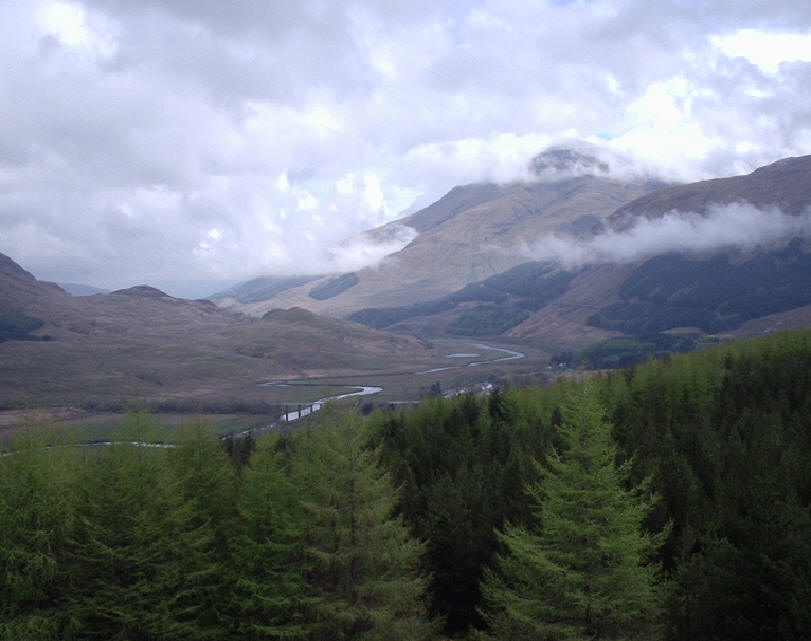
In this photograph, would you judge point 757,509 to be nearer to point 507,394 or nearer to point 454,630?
point 454,630

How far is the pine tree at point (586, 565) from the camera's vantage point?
1086 inches

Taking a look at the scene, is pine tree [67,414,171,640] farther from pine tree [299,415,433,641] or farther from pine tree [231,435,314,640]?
pine tree [299,415,433,641]

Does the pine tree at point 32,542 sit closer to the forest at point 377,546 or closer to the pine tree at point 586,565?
the forest at point 377,546

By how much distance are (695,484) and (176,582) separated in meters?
33.4

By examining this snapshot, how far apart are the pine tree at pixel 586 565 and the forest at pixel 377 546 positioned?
119 millimetres

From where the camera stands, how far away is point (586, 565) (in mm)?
28953

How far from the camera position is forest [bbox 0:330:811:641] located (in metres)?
28.6

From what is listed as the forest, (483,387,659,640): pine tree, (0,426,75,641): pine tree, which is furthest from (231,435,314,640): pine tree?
(483,387,659,640): pine tree

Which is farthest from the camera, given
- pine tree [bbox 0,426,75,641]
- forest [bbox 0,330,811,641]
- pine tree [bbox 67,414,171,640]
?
pine tree [bbox 67,414,171,640]

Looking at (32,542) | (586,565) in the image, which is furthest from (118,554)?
(586,565)

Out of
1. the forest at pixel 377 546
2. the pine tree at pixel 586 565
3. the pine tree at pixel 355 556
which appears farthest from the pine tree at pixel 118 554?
the pine tree at pixel 586 565

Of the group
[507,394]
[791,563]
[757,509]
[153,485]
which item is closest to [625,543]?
[791,563]

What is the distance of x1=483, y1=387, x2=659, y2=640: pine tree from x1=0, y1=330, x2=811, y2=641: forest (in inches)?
4.7

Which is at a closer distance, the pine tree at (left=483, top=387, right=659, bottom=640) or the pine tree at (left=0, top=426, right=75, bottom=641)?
the pine tree at (left=483, top=387, right=659, bottom=640)
